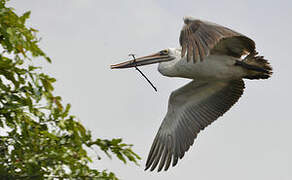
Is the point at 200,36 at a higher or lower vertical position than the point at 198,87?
lower

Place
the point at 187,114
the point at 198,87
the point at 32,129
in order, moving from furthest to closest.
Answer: the point at 187,114 → the point at 198,87 → the point at 32,129

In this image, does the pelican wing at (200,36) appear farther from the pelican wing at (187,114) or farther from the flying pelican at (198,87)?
the pelican wing at (187,114)

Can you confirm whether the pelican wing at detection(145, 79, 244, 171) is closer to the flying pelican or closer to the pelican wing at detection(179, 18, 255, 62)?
the flying pelican

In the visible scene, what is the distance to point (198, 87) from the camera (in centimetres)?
990

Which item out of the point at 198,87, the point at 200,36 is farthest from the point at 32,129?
the point at 198,87

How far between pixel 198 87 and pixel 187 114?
0.60 m

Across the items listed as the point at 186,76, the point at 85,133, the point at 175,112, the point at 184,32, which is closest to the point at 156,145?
the point at 175,112

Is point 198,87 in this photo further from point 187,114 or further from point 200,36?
point 200,36

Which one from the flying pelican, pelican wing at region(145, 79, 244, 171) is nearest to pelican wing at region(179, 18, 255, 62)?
the flying pelican

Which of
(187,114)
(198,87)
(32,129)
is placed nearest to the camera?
(32,129)

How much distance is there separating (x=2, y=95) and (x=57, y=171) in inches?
36.8

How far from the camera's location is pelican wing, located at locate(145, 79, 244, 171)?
32.1ft

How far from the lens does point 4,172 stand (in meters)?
4.91

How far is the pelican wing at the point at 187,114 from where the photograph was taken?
9.78 m
